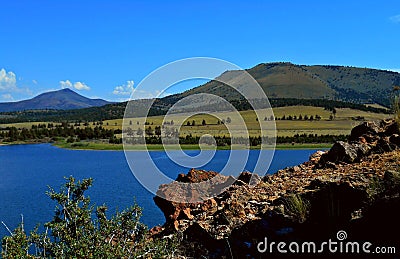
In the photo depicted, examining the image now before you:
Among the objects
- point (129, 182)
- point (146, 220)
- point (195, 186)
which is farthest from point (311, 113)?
point (195, 186)

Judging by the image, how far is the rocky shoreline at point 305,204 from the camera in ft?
22.6

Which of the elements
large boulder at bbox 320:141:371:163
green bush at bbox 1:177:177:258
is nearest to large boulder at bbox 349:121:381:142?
large boulder at bbox 320:141:371:163

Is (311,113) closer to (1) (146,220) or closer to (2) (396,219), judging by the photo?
(1) (146,220)

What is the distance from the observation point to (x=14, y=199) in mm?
33656

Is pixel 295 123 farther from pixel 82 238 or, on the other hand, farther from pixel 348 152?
pixel 82 238
